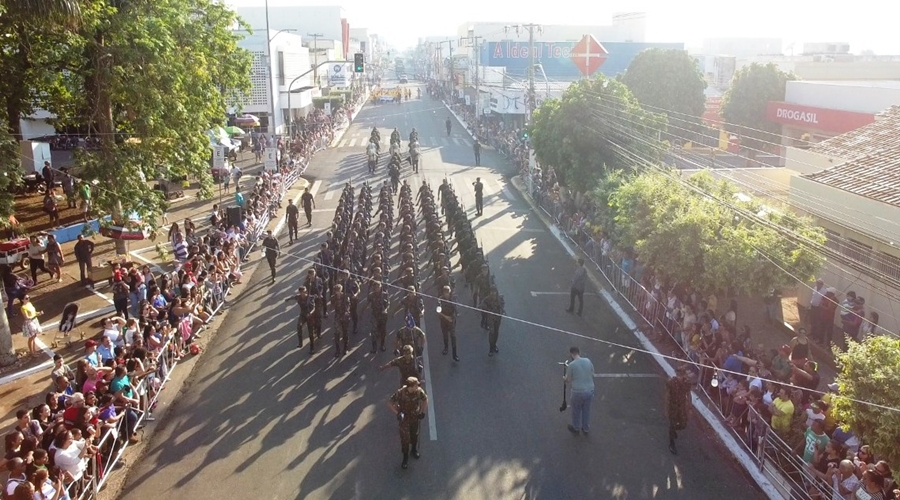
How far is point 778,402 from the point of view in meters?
10.0

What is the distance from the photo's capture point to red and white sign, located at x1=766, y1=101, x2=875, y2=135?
96.6 ft

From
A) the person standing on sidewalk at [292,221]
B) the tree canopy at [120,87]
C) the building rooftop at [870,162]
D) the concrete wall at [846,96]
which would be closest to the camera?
the building rooftop at [870,162]

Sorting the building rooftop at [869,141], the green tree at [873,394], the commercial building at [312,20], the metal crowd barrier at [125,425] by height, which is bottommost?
the metal crowd barrier at [125,425]

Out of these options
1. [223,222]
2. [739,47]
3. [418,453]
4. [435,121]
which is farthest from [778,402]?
[739,47]

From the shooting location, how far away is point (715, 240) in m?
13.6

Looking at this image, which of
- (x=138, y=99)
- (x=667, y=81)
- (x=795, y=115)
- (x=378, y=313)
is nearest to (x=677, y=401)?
(x=378, y=313)

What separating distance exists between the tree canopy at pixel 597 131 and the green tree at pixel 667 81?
18.3 m

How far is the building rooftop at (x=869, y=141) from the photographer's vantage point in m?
18.2

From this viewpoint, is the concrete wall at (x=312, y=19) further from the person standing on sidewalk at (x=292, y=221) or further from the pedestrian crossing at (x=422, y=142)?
the person standing on sidewalk at (x=292, y=221)

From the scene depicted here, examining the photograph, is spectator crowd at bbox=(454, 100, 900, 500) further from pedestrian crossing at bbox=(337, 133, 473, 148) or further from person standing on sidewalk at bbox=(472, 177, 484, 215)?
pedestrian crossing at bbox=(337, 133, 473, 148)

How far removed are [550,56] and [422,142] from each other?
89.9 ft

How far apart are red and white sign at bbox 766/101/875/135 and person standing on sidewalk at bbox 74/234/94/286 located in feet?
90.4

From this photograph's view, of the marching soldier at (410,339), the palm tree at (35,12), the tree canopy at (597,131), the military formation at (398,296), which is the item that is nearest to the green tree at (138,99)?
the palm tree at (35,12)

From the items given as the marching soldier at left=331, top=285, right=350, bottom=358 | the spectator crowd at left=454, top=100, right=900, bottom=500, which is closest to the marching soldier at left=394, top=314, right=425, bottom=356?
the marching soldier at left=331, top=285, right=350, bottom=358
